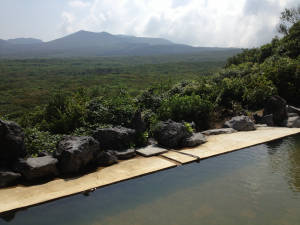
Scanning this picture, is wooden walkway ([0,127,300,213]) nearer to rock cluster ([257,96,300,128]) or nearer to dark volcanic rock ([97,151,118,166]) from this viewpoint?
dark volcanic rock ([97,151,118,166])

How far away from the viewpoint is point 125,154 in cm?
684

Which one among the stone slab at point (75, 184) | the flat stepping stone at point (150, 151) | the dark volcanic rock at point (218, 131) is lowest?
the stone slab at point (75, 184)

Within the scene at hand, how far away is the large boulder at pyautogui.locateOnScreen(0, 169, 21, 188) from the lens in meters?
5.35

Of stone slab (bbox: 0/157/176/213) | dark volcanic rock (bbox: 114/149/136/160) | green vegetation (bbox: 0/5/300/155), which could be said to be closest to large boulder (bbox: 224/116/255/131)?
green vegetation (bbox: 0/5/300/155)

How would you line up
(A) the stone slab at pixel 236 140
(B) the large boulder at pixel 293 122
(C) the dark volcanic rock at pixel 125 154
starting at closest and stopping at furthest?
(C) the dark volcanic rock at pixel 125 154, (A) the stone slab at pixel 236 140, (B) the large boulder at pixel 293 122

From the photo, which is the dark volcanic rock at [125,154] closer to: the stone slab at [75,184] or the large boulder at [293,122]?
the stone slab at [75,184]

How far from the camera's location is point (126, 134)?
711cm

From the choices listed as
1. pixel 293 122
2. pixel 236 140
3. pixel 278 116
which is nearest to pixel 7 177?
pixel 236 140

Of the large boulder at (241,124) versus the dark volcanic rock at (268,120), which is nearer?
the large boulder at (241,124)

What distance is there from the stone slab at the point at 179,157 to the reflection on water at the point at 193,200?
0.48 feet

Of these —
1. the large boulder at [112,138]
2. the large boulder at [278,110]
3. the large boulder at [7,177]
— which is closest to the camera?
the large boulder at [7,177]

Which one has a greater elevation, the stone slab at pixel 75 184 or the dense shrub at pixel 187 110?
the dense shrub at pixel 187 110

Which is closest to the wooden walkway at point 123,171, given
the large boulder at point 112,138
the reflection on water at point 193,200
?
the reflection on water at point 193,200

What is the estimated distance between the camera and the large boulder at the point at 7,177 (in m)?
5.35
